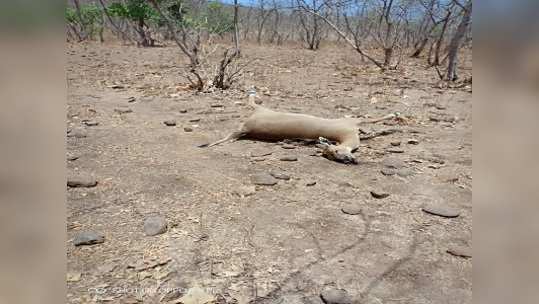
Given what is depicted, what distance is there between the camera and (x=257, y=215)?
2.05 metres

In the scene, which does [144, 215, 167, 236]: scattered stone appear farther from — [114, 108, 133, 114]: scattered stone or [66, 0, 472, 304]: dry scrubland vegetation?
[114, 108, 133, 114]: scattered stone

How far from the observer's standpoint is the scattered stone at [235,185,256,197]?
2.31 meters

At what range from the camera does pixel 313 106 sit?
4914 mm

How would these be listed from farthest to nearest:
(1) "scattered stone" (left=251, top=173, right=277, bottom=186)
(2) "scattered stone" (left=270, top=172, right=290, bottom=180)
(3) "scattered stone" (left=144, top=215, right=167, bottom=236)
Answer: (2) "scattered stone" (left=270, top=172, right=290, bottom=180), (1) "scattered stone" (left=251, top=173, right=277, bottom=186), (3) "scattered stone" (left=144, top=215, right=167, bottom=236)

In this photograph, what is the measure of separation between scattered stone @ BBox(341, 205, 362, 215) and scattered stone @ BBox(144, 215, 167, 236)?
0.94 meters

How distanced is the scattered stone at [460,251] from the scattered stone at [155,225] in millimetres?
1301

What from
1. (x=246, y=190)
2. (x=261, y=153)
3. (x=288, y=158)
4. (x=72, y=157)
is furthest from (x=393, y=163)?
(x=72, y=157)

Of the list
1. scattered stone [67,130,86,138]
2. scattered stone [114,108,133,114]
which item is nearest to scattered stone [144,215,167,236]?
scattered stone [67,130,86,138]

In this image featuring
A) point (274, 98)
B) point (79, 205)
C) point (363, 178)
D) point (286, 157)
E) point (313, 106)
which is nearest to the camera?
point (79, 205)
